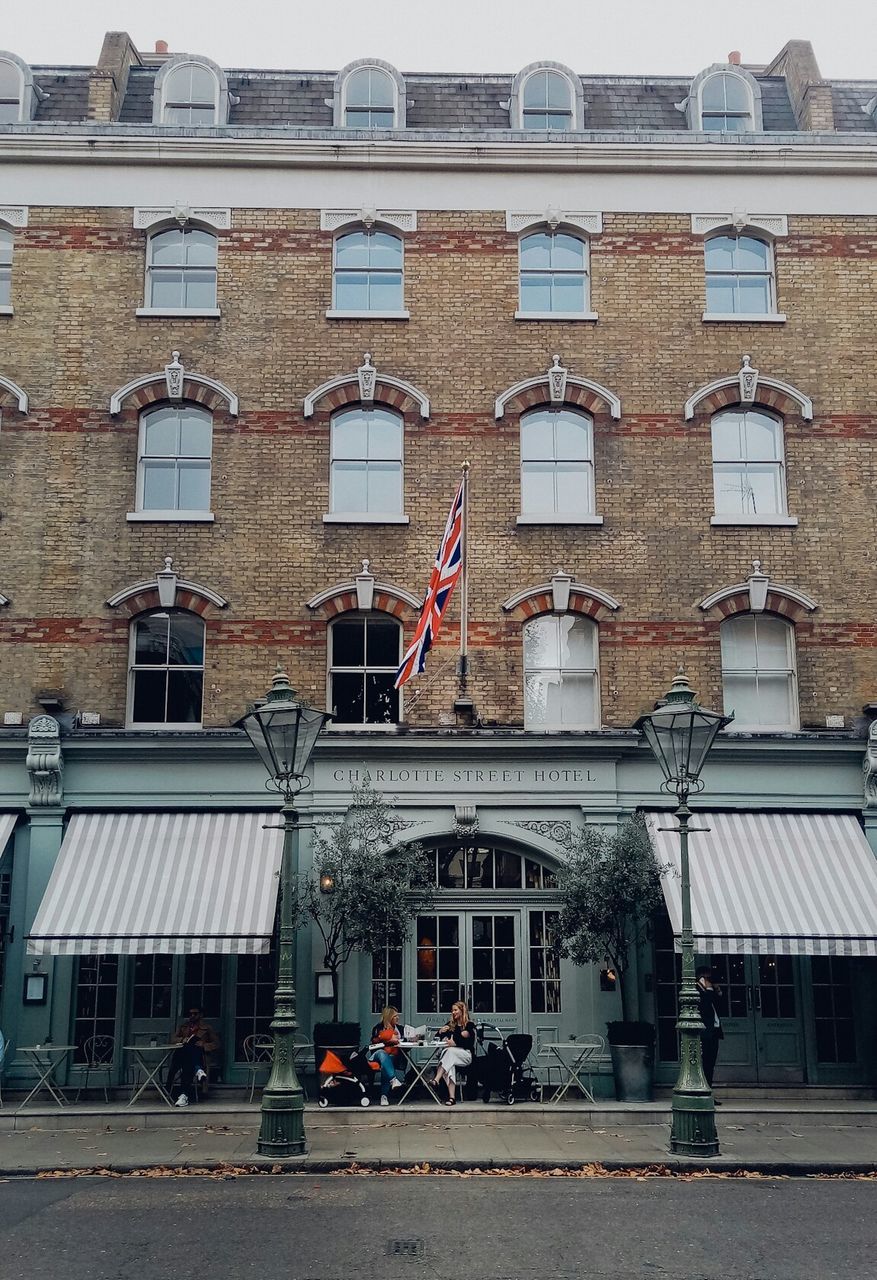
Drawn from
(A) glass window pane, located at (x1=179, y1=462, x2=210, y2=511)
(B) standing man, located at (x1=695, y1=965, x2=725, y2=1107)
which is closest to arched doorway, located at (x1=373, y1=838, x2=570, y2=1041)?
(B) standing man, located at (x1=695, y1=965, x2=725, y2=1107)

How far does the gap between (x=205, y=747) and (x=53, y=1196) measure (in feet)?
25.0

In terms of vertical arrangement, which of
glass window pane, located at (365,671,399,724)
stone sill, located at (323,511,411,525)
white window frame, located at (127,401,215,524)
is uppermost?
white window frame, located at (127,401,215,524)

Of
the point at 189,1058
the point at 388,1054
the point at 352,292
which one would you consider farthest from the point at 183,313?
the point at 388,1054

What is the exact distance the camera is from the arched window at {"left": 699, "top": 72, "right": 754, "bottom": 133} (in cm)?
2228

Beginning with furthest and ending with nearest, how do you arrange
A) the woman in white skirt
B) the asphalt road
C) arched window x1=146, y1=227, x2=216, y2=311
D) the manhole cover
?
arched window x1=146, y1=227, x2=216, y2=311 < the woman in white skirt < the manhole cover < the asphalt road

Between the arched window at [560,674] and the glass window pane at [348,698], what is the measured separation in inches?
95.7

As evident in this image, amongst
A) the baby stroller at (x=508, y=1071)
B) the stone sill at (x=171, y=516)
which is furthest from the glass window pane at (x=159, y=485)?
the baby stroller at (x=508, y=1071)

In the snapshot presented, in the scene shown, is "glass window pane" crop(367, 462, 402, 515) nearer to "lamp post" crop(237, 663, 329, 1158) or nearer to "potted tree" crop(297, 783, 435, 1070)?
"potted tree" crop(297, 783, 435, 1070)

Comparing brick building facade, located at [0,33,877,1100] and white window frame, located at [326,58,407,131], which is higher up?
white window frame, located at [326,58,407,131]

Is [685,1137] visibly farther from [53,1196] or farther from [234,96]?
[234,96]

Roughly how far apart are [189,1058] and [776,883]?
823cm

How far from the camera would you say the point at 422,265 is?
20.9 metres

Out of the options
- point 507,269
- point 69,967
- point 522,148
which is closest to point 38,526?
point 69,967

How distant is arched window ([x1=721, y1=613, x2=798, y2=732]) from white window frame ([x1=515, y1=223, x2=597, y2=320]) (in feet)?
17.5
